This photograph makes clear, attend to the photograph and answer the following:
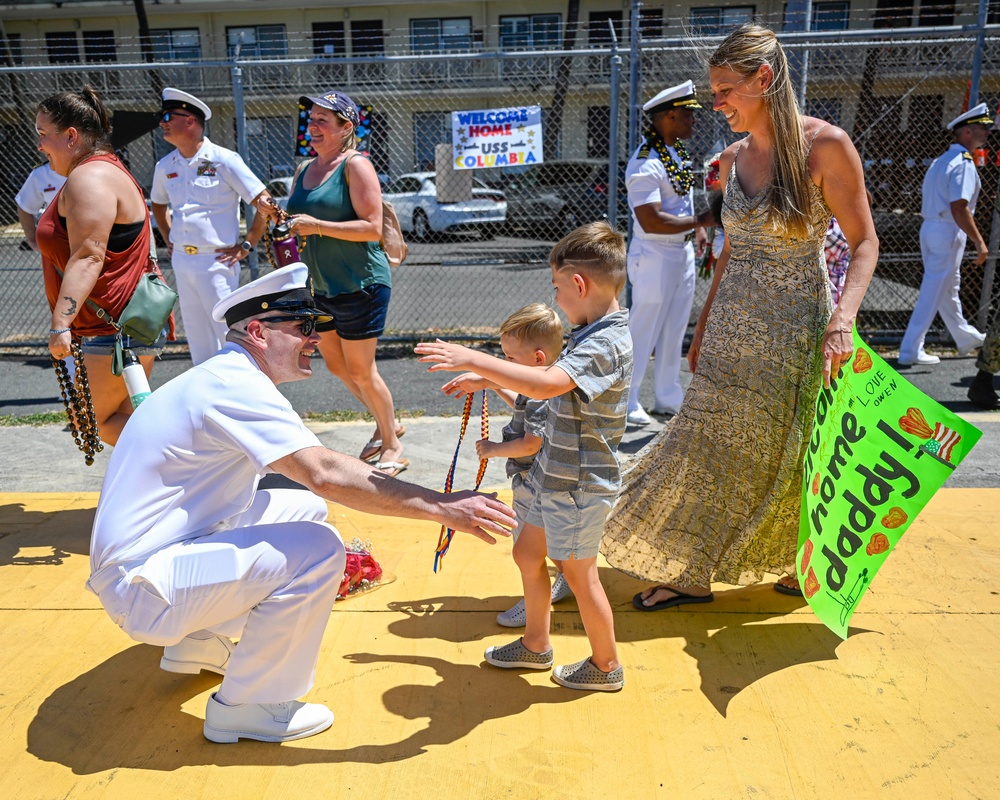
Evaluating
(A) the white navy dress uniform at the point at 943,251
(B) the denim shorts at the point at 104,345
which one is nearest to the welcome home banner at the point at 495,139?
(A) the white navy dress uniform at the point at 943,251

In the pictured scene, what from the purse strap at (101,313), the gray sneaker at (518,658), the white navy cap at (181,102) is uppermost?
the white navy cap at (181,102)

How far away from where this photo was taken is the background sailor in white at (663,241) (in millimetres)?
5730

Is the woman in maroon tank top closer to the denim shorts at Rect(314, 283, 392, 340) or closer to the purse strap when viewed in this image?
the purse strap

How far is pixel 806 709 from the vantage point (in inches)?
113

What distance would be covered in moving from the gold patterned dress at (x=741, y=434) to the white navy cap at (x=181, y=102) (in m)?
3.84

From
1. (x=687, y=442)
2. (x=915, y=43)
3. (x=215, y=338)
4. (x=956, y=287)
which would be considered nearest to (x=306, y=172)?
(x=215, y=338)

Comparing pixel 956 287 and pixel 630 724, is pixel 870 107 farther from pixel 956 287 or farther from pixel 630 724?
pixel 630 724

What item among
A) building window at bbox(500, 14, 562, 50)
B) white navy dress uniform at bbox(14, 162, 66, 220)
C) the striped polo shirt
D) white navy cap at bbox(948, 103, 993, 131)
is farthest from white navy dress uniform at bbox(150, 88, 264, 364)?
building window at bbox(500, 14, 562, 50)

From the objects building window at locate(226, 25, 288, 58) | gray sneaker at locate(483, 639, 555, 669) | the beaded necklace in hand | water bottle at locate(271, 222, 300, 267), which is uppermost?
building window at locate(226, 25, 288, 58)

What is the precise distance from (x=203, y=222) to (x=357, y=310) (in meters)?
1.62

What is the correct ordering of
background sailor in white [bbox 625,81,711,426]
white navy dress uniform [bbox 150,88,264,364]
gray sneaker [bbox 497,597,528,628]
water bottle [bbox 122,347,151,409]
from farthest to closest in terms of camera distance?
white navy dress uniform [bbox 150,88,264,364] < background sailor in white [bbox 625,81,711,426] < water bottle [bbox 122,347,151,409] < gray sneaker [bbox 497,597,528,628]

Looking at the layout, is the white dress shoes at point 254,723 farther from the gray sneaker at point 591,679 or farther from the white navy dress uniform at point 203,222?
the white navy dress uniform at point 203,222

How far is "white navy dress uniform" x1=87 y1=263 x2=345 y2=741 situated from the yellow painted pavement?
276 mm

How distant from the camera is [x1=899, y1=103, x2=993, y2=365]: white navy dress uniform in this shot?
25.2 feet
